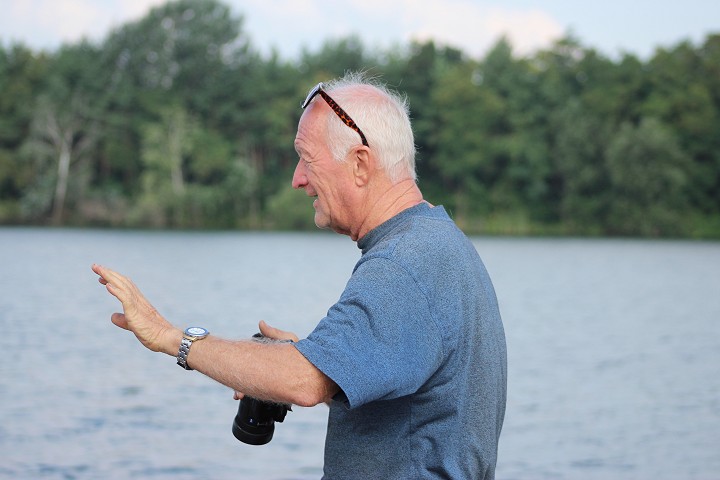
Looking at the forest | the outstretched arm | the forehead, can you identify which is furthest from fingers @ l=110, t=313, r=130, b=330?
the forest

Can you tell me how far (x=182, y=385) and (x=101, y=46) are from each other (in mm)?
55691

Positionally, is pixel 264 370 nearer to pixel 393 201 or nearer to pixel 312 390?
pixel 312 390

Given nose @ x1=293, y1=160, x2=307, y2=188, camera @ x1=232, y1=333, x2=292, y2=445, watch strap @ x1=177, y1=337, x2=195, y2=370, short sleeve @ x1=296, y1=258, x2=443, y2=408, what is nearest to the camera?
short sleeve @ x1=296, y1=258, x2=443, y2=408

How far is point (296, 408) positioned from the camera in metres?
10.5

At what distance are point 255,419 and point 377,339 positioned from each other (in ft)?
2.53

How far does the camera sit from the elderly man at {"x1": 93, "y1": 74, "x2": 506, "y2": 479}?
205 cm

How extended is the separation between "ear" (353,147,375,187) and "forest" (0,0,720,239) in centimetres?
5394

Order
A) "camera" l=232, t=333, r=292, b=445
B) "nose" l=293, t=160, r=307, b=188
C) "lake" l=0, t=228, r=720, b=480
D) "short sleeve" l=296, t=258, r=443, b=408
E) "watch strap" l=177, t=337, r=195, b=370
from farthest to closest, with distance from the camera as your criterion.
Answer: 1. "lake" l=0, t=228, r=720, b=480
2. "camera" l=232, t=333, r=292, b=445
3. "nose" l=293, t=160, r=307, b=188
4. "watch strap" l=177, t=337, r=195, b=370
5. "short sleeve" l=296, t=258, r=443, b=408

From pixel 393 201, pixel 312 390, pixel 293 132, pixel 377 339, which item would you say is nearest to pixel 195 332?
pixel 312 390

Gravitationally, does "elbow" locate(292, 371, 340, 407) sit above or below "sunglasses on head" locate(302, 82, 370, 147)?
below

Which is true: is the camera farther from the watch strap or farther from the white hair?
the white hair

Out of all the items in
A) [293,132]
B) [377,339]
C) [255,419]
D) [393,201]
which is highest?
[293,132]

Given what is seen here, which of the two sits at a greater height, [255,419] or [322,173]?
[322,173]

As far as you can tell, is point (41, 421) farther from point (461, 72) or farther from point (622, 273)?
point (461, 72)
